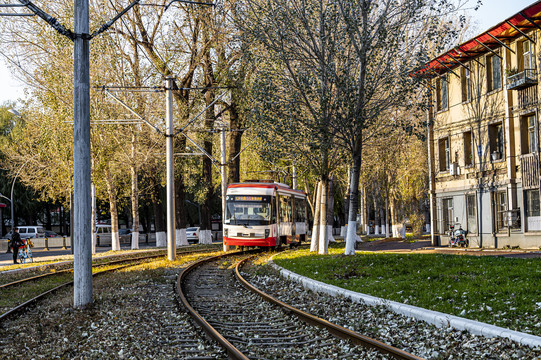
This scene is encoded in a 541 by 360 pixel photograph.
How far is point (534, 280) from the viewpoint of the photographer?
12.5 meters

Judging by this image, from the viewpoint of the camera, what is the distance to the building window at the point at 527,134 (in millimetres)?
27859

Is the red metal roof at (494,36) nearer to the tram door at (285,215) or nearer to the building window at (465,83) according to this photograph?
the building window at (465,83)

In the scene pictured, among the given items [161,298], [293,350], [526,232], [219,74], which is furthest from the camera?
[219,74]

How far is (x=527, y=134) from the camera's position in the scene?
28.2 m

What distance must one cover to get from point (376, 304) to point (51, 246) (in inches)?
2074

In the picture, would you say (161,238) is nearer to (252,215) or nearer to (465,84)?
(252,215)

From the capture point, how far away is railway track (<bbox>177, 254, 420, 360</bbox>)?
798cm

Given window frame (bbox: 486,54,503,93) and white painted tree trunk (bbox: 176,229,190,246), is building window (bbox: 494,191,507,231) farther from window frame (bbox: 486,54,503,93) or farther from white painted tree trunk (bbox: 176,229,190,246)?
white painted tree trunk (bbox: 176,229,190,246)

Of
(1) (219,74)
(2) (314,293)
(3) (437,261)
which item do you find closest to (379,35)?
(3) (437,261)

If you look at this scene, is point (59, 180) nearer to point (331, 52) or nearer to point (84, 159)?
point (331, 52)

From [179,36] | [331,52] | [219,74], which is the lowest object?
[331,52]

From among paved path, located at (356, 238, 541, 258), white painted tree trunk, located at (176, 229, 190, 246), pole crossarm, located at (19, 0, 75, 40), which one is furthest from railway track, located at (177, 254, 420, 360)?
white painted tree trunk, located at (176, 229, 190, 246)

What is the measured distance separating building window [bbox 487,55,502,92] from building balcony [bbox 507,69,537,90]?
1.89m

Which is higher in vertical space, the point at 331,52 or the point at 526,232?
the point at 331,52
